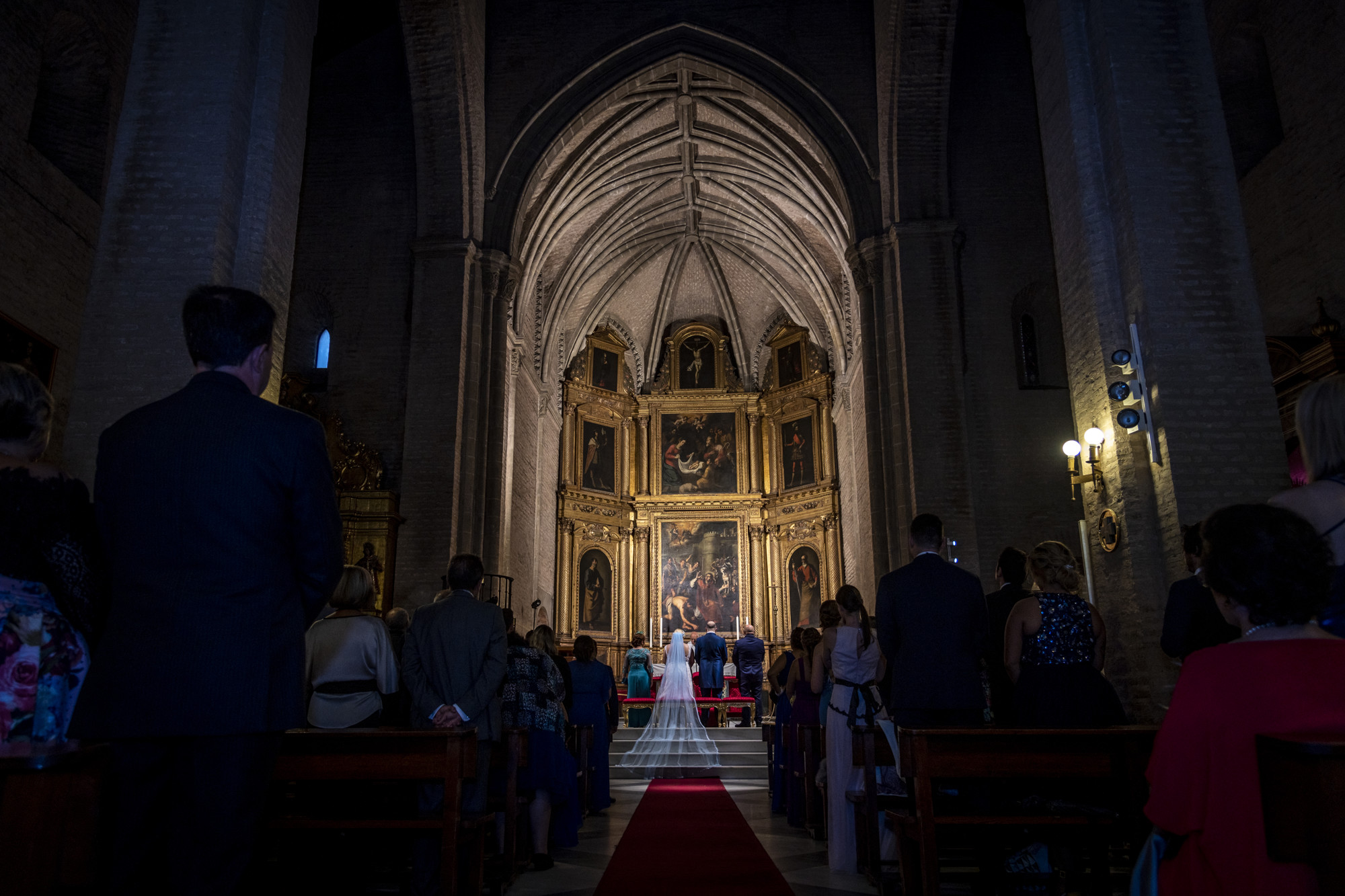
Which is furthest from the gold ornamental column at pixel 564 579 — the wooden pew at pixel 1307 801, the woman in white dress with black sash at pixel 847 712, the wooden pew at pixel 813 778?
the wooden pew at pixel 1307 801

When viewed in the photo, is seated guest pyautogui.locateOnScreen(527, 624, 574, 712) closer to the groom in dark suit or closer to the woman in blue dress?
the woman in blue dress

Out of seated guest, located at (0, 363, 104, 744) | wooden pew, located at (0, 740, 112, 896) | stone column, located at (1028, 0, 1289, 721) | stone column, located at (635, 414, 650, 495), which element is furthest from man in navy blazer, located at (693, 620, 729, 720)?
wooden pew, located at (0, 740, 112, 896)

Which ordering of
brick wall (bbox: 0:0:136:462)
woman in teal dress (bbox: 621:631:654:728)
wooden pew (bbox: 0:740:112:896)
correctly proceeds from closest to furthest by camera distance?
wooden pew (bbox: 0:740:112:896), brick wall (bbox: 0:0:136:462), woman in teal dress (bbox: 621:631:654:728)

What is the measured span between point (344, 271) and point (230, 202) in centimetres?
854

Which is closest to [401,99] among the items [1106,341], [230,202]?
[230,202]

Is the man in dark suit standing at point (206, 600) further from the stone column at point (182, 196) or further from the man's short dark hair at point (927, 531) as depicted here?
the stone column at point (182, 196)

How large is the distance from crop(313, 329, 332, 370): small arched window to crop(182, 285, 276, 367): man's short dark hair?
13.6 metres

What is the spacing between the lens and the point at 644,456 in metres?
26.3

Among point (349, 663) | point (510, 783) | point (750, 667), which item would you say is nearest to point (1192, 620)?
point (510, 783)

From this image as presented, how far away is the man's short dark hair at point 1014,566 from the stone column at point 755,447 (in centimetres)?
2057

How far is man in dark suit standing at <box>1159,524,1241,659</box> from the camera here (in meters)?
4.24

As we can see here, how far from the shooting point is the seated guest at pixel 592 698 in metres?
8.01

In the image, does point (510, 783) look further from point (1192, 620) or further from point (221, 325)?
point (221, 325)

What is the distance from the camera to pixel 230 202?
714 centimetres
